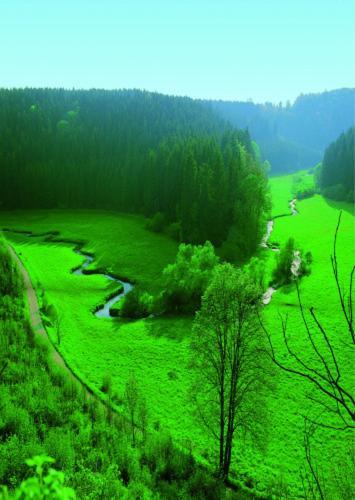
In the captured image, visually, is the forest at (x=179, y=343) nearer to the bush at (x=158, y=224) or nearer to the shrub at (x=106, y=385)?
the shrub at (x=106, y=385)

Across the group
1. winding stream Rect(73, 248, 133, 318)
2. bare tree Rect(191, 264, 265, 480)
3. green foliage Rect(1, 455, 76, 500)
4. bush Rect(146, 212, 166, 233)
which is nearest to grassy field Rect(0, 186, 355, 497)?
winding stream Rect(73, 248, 133, 318)

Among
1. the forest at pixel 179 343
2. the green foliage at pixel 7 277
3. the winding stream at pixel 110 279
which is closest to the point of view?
the forest at pixel 179 343

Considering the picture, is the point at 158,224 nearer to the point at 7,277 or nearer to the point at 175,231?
the point at 175,231

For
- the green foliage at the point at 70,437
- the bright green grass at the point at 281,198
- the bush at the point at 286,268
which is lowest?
the green foliage at the point at 70,437

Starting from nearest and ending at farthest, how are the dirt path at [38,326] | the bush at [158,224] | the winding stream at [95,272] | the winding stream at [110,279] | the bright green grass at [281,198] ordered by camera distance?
the dirt path at [38,326] < the winding stream at [110,279] < the winding stream at [95,272] < the bush at [158,224] < the bright green grass at [281,198]

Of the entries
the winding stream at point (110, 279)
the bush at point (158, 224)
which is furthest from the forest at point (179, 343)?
the bush at point (158, 224)

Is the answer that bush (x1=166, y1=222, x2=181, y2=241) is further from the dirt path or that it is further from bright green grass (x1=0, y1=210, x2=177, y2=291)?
the dirt path

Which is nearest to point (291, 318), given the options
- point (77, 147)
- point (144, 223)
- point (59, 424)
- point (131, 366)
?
point (131, 366)
